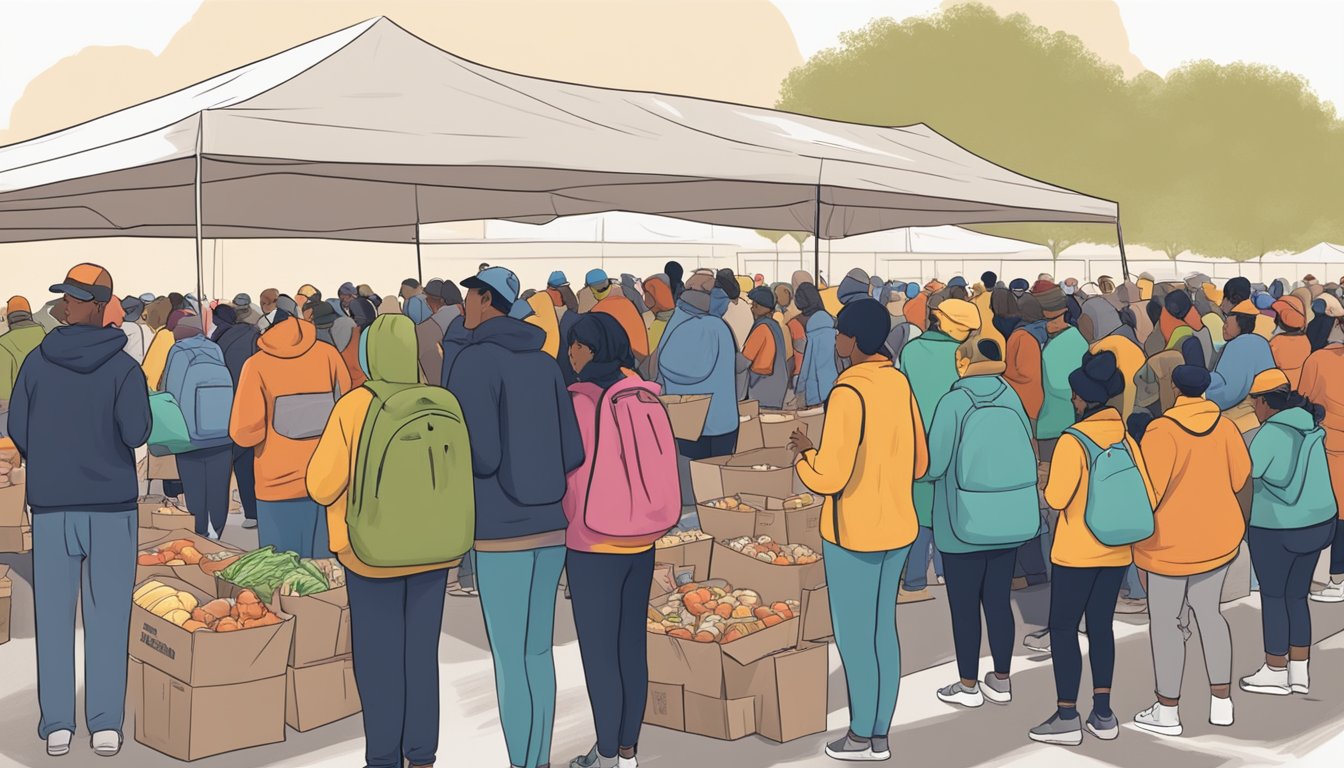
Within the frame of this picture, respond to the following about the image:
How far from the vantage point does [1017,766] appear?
4969 mm

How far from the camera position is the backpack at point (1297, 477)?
5.49 metres

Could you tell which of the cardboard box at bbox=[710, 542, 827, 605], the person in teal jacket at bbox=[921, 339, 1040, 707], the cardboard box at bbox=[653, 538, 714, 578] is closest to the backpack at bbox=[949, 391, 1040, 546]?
the person in teal jacket at bbox=[921, 339, 1040, 707]

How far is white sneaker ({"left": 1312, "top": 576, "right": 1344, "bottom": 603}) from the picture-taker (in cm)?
756

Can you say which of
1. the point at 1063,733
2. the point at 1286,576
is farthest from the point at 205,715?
the point at 1286,576

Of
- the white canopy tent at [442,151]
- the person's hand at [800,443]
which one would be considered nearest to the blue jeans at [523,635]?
the person's hand at [800,443]

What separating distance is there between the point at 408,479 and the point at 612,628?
96 cm

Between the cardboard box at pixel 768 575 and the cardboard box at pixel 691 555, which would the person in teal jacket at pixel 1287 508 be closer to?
the cardboard box at pixel 768 575

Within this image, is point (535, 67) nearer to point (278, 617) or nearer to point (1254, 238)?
point (1254, 238)

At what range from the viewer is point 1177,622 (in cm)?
518

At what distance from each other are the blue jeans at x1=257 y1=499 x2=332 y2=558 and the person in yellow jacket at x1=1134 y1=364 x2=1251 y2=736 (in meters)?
4.04

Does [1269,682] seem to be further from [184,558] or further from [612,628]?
[184,558]

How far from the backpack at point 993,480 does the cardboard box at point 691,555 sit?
6.53ft

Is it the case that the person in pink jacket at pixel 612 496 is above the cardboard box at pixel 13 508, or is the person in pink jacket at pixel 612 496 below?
above

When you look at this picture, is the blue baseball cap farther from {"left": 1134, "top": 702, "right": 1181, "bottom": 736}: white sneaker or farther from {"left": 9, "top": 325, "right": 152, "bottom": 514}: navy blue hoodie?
{"left": 1134, "top": 702, "right": 1181, "bottom": 736}: white sneaker
